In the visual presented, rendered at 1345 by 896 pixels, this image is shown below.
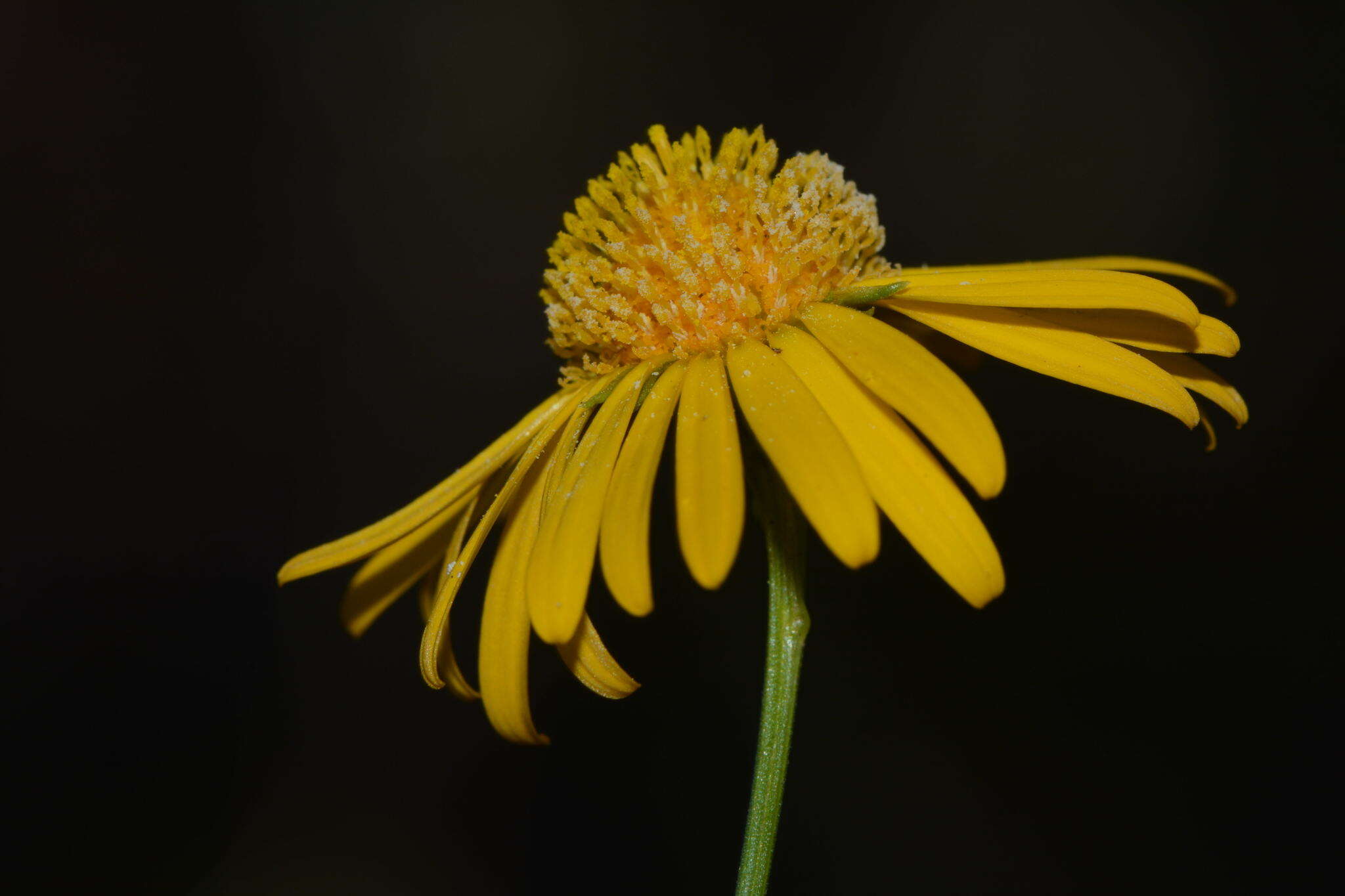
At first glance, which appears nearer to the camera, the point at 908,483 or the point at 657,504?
the point at 908,483

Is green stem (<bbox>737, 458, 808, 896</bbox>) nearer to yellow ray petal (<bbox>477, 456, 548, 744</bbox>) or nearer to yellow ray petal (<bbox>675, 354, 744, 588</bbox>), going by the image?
yellow ray petal (<bbox>675, 354, 744, 588</bbox>)

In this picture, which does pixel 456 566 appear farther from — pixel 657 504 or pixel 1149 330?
pixel 657 504

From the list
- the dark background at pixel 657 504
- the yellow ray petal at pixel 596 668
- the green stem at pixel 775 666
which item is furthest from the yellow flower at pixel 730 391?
the dark background at pixel 657 504

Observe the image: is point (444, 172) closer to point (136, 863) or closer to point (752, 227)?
point (136, 863)

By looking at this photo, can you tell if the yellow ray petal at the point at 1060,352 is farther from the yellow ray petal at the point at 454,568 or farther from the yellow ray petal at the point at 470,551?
the yellow ray petal at the point at 454,568

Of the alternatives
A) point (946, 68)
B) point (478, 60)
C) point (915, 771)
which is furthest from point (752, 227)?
point (478, 60)

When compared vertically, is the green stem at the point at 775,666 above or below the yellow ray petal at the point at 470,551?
below

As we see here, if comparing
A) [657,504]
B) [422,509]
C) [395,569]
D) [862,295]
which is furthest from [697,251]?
[657,504]
